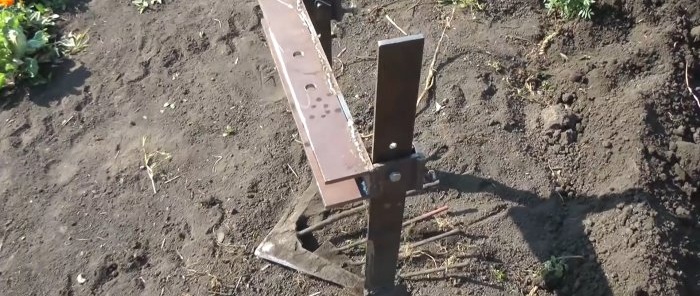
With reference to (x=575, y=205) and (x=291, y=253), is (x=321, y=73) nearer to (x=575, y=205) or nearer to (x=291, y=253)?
(x=291, y=253)

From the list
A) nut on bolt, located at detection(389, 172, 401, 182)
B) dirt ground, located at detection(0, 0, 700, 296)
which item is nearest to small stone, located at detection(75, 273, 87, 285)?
dirt ground, located at detection(0, 0, 700, 296)

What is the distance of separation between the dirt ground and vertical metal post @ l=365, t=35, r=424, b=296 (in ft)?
2.36

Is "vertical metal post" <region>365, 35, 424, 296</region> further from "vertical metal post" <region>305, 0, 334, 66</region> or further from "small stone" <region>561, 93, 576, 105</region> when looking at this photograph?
"small stone" <region>561, 93, 576, 105</region>

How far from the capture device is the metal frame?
2.37 m

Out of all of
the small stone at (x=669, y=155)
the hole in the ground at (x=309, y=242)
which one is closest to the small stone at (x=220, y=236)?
the hole in the ground at (x=309, y=242)

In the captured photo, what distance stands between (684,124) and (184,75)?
321cm

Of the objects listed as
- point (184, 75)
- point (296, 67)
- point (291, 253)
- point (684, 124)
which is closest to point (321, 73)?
point (296, 67)

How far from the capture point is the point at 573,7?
4848 millimetres

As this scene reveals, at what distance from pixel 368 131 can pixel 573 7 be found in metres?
1.71

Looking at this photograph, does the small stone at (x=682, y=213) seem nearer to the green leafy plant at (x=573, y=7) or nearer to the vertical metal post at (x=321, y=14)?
the green leafy plant at (x=573, y=7)

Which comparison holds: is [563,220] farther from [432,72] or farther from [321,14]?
[321,14]

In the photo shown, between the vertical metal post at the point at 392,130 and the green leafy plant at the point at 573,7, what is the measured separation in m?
2.57

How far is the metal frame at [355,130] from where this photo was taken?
7.79ft

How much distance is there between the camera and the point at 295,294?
364 cm
